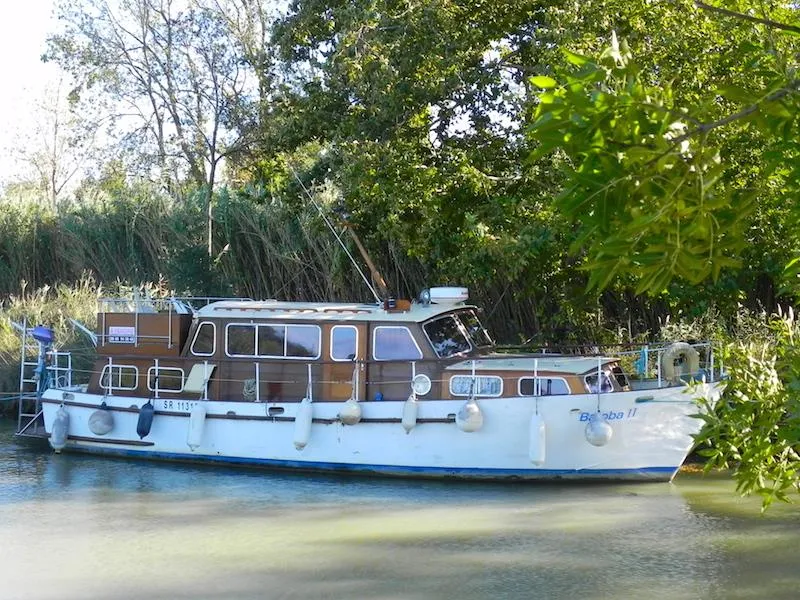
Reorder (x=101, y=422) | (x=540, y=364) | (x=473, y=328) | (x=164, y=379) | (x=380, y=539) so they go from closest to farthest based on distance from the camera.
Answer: (x=380, y=539)
(x=540, y=364)
(x=473, y=328)
(x=164, y=379)
(x=101, y=422)

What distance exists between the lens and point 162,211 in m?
20.7

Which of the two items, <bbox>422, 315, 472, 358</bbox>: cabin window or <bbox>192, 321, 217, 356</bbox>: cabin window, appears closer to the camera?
<bbox>422, 315, 472, 358</bbox>: cabin window

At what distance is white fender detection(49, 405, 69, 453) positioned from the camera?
1295 cm

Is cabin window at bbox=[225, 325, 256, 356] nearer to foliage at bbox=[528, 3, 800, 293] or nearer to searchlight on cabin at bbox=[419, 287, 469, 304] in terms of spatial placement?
searchlight on cabin at bbox=[419, 287, 469, 304]

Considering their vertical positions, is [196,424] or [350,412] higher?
[350,412]

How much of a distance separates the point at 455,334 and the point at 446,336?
0.53ft

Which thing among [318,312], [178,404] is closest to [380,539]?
[318,312]

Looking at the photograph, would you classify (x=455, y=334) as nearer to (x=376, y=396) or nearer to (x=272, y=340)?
(x=376, y=396)

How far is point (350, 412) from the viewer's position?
36.7ft

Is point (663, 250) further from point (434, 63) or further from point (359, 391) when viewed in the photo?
point (434, 63)

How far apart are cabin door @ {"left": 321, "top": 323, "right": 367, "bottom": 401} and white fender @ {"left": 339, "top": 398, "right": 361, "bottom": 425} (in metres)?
0.24

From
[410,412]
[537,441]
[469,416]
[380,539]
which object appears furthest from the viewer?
[410,412]

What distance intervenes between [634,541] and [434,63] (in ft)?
21.9

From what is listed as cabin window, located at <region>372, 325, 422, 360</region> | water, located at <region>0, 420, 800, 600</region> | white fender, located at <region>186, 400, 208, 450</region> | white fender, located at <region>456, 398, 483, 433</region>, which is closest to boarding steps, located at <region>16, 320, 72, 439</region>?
water, located at <region>0, 420, 800, 600</region>
